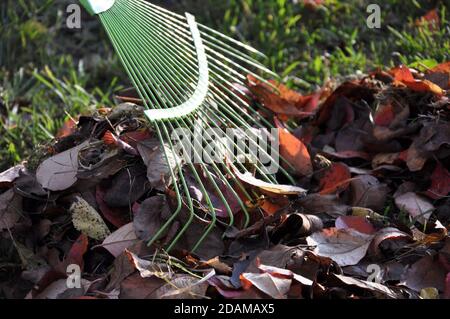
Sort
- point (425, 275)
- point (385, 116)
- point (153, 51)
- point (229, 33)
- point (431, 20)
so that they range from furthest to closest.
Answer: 1. point (229, 33)
2. point (431, 20)
3. point (385, 116)
4. point (153, 51)
5. point (425, 275)

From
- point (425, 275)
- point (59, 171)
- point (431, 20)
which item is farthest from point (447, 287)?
point (431, 20)

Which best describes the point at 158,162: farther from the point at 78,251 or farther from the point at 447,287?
the point at 447,287

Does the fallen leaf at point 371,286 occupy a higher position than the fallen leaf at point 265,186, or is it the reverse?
the fallen leaf at point 265,186

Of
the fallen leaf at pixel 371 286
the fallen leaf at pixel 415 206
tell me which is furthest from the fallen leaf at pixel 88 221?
the fallen leaf at pixel 415 206

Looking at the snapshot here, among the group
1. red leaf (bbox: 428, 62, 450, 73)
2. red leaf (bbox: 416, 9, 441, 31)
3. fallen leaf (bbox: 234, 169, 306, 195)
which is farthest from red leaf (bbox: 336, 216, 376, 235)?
red leaf (bbox: 416, 9, 441, 31)

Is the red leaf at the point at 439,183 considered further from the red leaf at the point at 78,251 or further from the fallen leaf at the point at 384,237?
the red leaf at the point at 78,251

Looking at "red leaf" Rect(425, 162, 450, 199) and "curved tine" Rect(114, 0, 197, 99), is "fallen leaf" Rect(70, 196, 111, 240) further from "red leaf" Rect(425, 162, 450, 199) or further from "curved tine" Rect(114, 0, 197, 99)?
"red leaf" Rect(425, 162, 450, 199)
